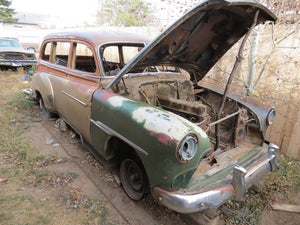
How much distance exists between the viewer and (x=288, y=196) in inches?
117

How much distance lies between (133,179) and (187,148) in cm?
104

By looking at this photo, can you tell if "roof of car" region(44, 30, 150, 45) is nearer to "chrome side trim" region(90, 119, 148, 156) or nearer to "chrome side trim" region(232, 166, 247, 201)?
"chrome side trim" region(90, 119, 148, 156)

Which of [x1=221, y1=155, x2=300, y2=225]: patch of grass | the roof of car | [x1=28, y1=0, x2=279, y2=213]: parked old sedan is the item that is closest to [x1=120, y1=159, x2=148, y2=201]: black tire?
[x1=28, y1=0, x2=279, y2=213]: parked old sedan

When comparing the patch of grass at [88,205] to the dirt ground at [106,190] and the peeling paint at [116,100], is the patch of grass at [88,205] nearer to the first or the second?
the dirt ground at [106,190]

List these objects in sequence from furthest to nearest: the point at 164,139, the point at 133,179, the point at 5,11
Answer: the point at 5,11 < the point at 133,179 < the point at 164,139

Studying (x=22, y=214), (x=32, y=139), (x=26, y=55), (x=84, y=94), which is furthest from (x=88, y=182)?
(x=26, y=55)

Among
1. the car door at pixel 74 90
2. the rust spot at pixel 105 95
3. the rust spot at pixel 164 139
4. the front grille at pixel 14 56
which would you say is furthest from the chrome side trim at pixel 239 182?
the front grille at pixel 14 56

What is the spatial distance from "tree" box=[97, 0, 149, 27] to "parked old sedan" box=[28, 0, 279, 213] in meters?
10.4

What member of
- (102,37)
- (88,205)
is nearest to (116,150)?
(88,205)

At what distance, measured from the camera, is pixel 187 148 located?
6.02ft

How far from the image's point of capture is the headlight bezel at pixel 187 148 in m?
1.73

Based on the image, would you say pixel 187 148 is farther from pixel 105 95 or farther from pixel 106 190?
pixel 106 190

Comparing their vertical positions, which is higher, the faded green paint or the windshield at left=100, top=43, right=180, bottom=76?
the windshield at left=100, top=43, right=180, bottom=76

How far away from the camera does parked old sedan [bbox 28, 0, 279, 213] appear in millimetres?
1835
